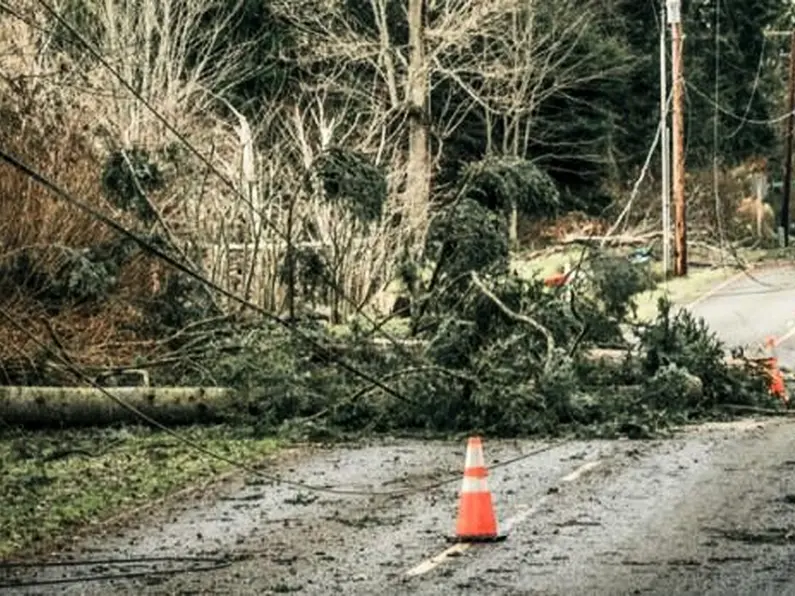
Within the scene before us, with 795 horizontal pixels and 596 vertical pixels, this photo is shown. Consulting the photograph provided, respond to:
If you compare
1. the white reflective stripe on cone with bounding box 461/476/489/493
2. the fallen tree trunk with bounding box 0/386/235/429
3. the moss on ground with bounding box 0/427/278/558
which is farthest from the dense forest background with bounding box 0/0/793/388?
the white reflective stripe on cone with bounding box 461/476/489/493

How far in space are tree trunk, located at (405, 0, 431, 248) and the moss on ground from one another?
16750 millimetres

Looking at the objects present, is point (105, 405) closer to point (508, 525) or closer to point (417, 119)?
point (508, 525)

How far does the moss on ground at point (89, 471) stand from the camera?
14.4 metres

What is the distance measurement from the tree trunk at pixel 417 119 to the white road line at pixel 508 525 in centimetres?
1896

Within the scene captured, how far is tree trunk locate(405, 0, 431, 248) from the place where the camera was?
1457 inches

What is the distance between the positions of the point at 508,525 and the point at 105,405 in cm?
719

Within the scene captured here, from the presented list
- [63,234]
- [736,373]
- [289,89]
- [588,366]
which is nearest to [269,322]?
[63,234]

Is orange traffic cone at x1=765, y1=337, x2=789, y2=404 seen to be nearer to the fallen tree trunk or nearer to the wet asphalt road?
the wet asphalt road

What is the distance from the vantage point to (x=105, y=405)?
19.5 metres

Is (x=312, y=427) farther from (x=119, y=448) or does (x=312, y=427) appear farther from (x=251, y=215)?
(x=251, y=215)

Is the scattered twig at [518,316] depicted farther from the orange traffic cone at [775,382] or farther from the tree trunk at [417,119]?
the tree trunk at [417,119]

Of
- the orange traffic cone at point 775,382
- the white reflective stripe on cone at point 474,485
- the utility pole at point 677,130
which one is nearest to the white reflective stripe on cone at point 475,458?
the white reflective stripe on cone at point 474,485

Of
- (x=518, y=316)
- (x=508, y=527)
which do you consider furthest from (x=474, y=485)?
(x=518, y=316)

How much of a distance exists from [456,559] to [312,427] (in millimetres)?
7657
